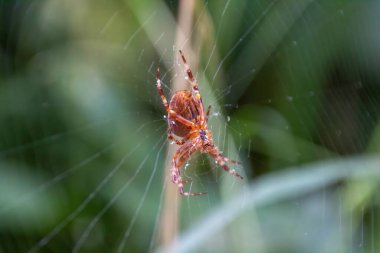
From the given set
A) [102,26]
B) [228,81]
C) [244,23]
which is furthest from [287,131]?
[102,26]

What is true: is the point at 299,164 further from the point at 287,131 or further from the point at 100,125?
the point at 100,125

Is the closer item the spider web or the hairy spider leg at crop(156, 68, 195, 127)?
the spider web

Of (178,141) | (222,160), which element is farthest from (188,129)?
(222,160)

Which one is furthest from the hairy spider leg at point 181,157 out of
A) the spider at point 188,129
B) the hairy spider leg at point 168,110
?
the hairy spider leg at point 168,110

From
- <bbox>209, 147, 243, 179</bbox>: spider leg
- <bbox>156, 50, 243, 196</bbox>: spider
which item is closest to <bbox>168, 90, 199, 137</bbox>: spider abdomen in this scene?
<bbox>156, 50, 243, 196</bbox>: spider

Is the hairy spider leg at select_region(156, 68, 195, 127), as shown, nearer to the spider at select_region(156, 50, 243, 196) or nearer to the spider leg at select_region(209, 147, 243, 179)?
the spider at select_region(156, 50, 243, 196)
